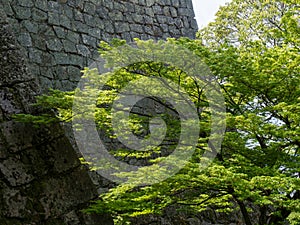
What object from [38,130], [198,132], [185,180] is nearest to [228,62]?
[198,132]

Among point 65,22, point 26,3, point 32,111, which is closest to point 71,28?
point 65,22

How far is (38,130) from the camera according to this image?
3.17 meters

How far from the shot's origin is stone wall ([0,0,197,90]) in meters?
4.39

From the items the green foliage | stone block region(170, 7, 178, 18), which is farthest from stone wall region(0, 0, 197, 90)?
the green foliage

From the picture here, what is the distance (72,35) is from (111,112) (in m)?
1.95

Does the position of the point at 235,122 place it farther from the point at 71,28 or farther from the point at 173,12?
the point at 173,12

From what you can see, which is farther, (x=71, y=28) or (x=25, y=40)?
(x=71, y=28)

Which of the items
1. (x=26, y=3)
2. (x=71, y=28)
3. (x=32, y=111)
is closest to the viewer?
(x=32, y=111)

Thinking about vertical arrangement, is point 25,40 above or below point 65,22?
below

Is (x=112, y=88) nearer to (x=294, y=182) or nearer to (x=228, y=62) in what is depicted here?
(x=228, y=62)

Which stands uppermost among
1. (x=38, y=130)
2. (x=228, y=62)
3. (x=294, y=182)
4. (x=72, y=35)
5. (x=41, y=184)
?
(x=72, y=35)

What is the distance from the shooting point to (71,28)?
4.85 metres

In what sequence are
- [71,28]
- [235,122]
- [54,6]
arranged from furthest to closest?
1. [71,28]
2. [54,6]
3. [235,122]

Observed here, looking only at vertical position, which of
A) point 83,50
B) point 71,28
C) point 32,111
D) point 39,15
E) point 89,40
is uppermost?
point 39,15
